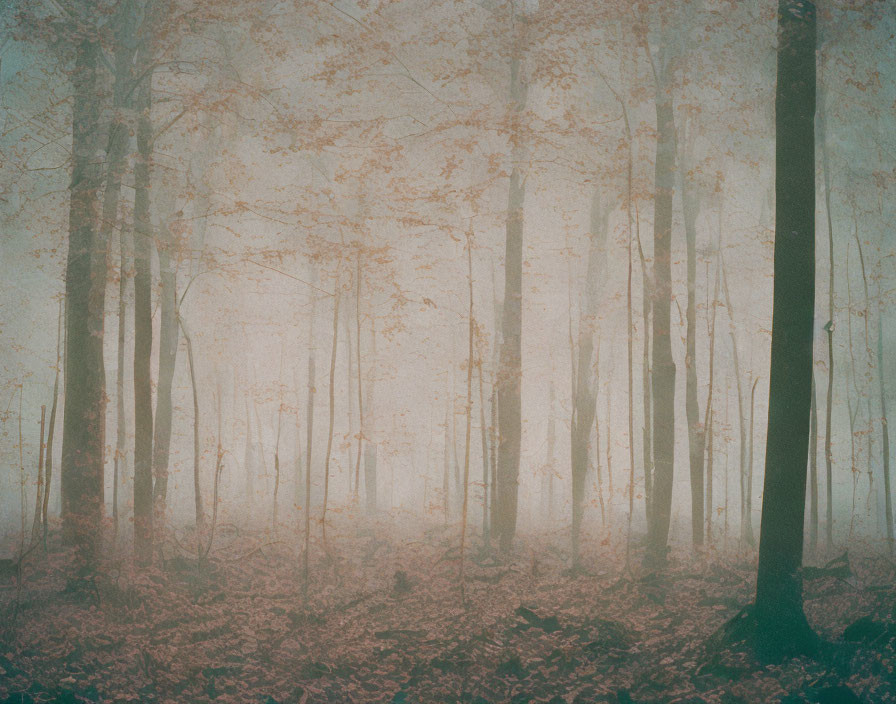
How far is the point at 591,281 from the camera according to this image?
14.4 meters

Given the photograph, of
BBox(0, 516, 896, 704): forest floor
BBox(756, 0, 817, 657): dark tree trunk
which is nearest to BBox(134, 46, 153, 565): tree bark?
BBox(0, 516, 896, 704): forest floor

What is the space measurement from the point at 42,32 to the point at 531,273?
1176 cm

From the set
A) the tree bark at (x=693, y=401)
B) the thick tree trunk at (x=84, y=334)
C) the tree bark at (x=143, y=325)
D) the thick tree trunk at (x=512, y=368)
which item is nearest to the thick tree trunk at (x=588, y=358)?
the thick tree trunk at (x=512, y=368)

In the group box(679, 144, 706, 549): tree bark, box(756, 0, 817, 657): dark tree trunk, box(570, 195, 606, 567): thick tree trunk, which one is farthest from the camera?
box(570, 195, 606, 567): thick tree trunk

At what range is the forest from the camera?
636 centimetres

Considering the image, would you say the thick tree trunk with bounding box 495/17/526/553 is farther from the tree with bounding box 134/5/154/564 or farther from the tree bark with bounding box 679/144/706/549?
the tree with bounding box 134/5/154/564

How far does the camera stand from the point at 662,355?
1012 centimetres

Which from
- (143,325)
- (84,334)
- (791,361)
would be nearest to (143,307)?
(143,325)

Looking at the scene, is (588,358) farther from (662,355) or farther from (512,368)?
(662,355)

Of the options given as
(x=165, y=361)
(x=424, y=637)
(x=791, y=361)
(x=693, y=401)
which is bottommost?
(x=424, y=637)

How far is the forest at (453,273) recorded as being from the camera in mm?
6359

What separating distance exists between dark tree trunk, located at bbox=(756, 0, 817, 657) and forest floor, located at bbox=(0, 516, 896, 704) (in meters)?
0.56

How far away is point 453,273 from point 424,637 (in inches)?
439

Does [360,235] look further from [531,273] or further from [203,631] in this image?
[203,631]
